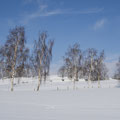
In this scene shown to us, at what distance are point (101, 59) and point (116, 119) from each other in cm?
3219

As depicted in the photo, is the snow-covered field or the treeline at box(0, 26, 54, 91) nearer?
the snow-covered field

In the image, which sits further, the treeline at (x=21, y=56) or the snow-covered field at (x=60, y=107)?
the treeline at (x=21, y=56)

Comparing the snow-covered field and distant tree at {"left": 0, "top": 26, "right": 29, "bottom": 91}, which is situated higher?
distant tree at {"left": 0, "top": 26, "right": 29, "bottom": 91}

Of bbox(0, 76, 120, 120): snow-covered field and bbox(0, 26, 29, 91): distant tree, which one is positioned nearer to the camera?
bbox(0, 76, 120, 120): snow-covered field

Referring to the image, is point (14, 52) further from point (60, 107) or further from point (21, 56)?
point (60, 107)

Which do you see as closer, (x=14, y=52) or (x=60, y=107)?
(x=60, y=107)

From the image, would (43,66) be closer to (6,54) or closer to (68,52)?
(6,54)

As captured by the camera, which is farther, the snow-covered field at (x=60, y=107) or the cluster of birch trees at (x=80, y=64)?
the cluster of birch trees at (x=80, y=64)

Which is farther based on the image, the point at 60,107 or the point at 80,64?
the point at 80,64

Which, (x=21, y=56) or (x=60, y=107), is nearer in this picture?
(x=60, y=107)

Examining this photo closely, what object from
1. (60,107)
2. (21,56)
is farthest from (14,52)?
(60,107)

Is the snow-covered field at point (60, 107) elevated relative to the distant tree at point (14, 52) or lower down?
lower down

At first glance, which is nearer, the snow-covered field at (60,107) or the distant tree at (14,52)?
the snow-covered field at (60,107)

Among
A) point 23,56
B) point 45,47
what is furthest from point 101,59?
point 23,56
